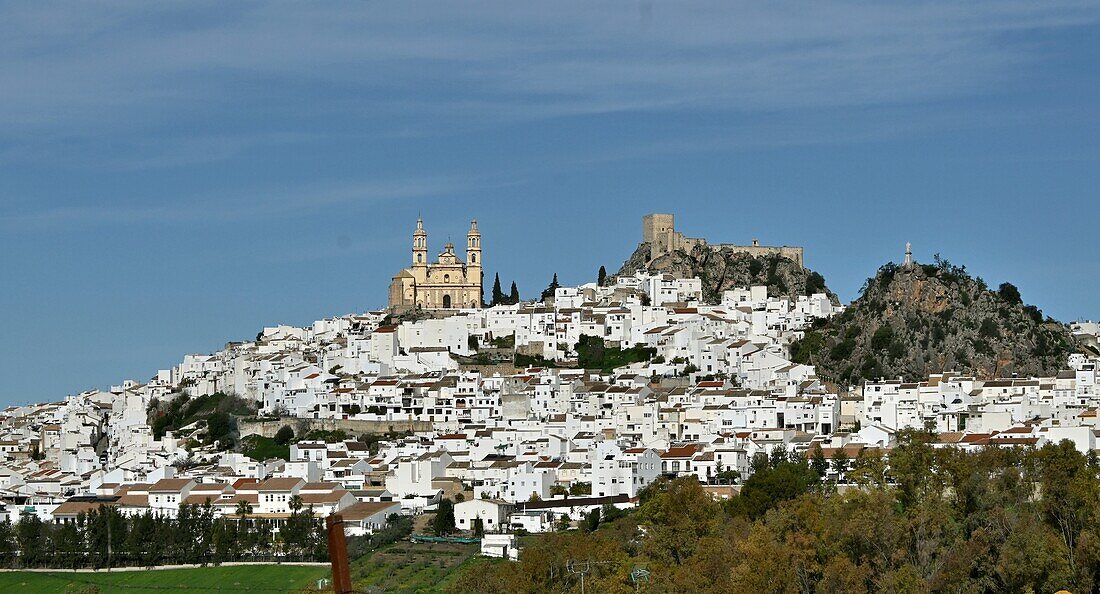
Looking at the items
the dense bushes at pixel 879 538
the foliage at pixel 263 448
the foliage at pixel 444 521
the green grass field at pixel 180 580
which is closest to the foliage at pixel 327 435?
the foliage at pixel 263 448

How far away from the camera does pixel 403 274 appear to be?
9069 centimetres

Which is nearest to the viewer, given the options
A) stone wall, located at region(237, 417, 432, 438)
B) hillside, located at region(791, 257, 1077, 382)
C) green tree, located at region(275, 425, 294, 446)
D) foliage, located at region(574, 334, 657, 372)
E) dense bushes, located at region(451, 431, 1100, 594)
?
dense bushes, located at region(451, 431, 1100, 594)

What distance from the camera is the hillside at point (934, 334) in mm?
71625

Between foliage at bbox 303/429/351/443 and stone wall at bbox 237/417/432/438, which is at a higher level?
stone wall at bbox 237/417/432/438

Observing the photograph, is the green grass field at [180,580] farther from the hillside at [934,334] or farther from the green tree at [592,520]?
the hillside at [934,334]

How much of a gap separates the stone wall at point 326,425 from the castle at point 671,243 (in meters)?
29.0

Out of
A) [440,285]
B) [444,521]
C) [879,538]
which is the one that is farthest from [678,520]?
[440,285]

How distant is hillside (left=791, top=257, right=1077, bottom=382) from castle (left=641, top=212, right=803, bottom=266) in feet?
52.4

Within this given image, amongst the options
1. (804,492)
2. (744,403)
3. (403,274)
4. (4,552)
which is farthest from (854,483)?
(403,274)

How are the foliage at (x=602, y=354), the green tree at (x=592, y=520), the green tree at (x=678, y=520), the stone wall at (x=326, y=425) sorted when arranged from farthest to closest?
the foliage at (x=602, y=354), the stone wall at (x=326, y=425), the green tree at (x=592, y=520), the green tree at (x=678, y=520)

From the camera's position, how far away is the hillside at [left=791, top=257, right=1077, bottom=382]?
71.6 metres

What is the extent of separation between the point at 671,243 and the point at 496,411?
28596 millimetres

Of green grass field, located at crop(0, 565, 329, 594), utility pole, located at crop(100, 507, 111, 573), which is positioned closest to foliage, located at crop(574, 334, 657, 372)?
utility pole, located at crop(100, 507, 111, 573)

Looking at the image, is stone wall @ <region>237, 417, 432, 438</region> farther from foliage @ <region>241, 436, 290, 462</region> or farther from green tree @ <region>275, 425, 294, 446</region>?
foliage @ <region>241, 436, 290, 462</region>
